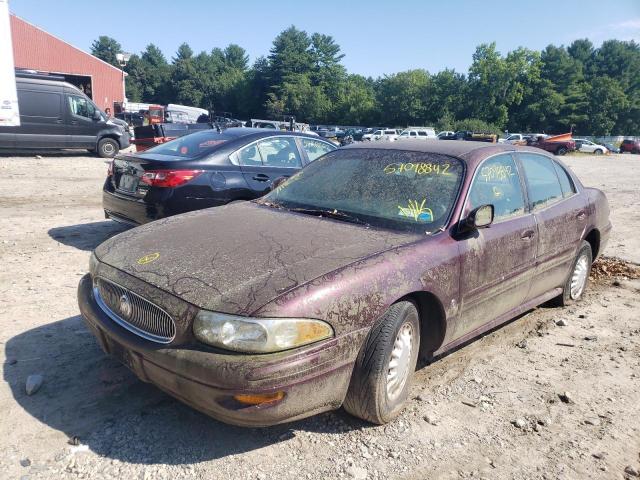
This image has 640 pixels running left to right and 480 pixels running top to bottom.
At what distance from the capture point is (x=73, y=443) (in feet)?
8.47

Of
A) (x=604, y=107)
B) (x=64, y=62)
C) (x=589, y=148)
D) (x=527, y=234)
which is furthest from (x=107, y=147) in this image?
(x=604, y=107)

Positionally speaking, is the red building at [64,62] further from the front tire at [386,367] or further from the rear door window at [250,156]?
the front tire at [386,367]

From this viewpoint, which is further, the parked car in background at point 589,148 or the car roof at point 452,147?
the parked car in background at point 589,148

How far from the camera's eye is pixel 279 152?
6520mm

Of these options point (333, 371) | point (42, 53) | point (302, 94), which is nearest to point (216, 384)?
point (333, 371)

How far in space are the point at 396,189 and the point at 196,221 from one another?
55.8 inches

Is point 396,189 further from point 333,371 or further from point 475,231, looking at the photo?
point 333,371

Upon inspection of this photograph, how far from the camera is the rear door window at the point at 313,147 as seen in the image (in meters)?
6.85

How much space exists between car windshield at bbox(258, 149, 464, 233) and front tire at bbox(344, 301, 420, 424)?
2.17 feet

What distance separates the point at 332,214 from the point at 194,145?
3.30 meters

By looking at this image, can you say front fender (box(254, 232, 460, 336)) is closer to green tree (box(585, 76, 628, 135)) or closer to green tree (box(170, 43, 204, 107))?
green tree (box(585, 76, 628, 135))

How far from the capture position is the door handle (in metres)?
3.77

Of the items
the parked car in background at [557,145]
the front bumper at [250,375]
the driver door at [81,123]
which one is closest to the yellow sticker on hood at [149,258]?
the front bumper at [250,375]

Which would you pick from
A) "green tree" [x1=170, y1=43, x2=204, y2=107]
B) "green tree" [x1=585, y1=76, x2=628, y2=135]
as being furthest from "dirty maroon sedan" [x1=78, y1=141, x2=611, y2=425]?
"green tree" [x1=170, y1=43, x2=204, y2=107]
